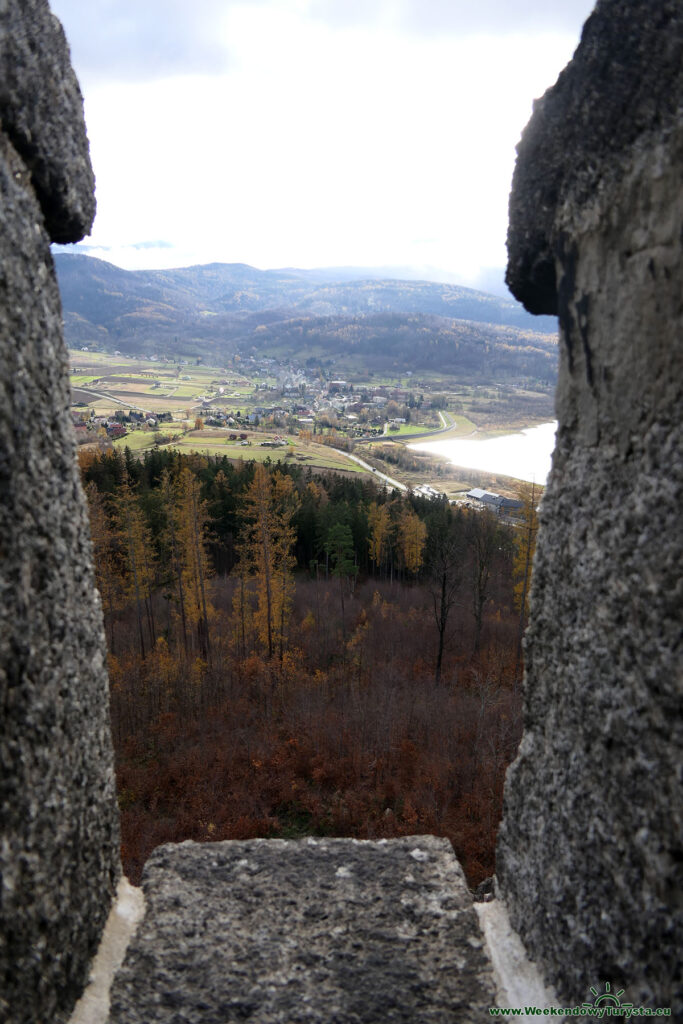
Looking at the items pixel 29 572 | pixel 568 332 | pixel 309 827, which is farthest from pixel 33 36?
pixel 309 827

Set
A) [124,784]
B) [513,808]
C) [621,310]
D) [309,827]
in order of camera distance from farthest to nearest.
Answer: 1. [124,784]
2. [309,827]
3. [513,808]
4. [621,310]

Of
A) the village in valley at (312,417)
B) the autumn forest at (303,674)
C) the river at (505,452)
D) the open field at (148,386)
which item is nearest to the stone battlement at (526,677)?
the autumn forest at (303,674)

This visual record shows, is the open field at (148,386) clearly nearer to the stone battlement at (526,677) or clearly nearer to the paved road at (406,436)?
the paved road at (406,436)

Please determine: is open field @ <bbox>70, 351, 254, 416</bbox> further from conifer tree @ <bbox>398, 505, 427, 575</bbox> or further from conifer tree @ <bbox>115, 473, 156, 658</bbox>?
conifer tree @ <bbox>115, 473, 156, 658</bbox>

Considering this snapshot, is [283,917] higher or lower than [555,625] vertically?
lower

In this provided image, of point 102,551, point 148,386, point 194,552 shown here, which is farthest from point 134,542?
point 148,386

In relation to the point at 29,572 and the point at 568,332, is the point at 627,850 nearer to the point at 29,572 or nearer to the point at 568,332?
the point at 568,332

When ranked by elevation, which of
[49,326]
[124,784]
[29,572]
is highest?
[49,326]

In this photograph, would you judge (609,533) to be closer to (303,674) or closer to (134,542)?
(303,674)
